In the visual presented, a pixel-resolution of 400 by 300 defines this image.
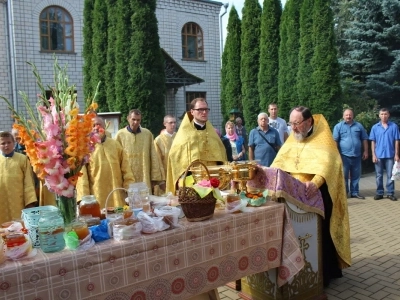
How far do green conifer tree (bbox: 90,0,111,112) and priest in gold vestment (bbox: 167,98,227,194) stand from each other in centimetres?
982

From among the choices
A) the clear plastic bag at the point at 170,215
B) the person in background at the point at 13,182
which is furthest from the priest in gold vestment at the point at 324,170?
the person in background at the point at 13,182

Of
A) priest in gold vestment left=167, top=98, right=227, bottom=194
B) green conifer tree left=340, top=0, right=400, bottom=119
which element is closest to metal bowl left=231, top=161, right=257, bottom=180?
priest in gold vestment left=167, top=98, right=227, bottom=194

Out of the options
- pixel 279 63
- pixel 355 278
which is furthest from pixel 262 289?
pixel 279 63

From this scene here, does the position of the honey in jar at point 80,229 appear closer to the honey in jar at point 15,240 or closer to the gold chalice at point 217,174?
the honey in jar at point 15,240

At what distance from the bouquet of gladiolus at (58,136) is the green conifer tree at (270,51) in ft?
43.6

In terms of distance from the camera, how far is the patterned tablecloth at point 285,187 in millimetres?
3318

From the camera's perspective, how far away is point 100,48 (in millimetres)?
13852

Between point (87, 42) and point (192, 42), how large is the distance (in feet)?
18.9

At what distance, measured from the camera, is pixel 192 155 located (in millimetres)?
4227

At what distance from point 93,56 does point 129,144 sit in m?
9.26

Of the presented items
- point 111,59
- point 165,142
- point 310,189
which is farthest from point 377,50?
point 310,189

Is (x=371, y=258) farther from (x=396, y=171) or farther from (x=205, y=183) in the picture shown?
(x=396, y=171)

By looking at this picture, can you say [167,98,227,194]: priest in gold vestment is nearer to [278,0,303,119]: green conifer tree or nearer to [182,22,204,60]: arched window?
[278,0,303,119]: green conifer tree

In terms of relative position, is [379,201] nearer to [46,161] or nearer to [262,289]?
[262,289]
